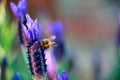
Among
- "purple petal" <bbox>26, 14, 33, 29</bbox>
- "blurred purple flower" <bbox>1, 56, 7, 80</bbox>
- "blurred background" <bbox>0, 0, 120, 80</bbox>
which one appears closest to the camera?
"blurred background" <bbox>0, 0, 120, 80</bbox>

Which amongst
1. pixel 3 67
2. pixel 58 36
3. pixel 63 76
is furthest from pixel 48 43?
pixel 3 67

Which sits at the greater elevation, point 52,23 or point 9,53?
point 52,23

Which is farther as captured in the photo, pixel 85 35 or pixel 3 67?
pixel 3 67

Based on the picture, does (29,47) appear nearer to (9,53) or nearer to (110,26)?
(9,53)

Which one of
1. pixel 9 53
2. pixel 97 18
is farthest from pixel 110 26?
pixel 9 53

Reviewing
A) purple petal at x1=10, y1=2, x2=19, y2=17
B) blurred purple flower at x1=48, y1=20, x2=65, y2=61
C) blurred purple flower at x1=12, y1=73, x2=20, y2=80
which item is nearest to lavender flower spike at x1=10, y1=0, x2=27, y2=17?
purple petal at x1=10, y1=2, x2=19, y2=17

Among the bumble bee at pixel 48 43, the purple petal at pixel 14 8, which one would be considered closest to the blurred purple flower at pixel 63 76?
the bumble bee at pixel 48 43

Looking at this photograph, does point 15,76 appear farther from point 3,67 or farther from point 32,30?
point 32,30

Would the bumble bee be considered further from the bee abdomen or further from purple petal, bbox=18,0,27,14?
purple petal, bbox=18,0,27,14
